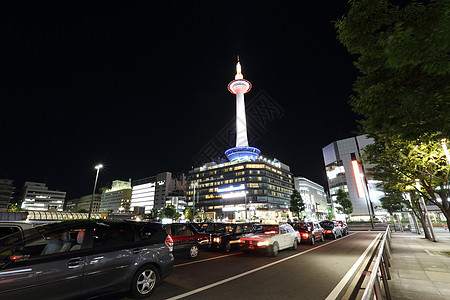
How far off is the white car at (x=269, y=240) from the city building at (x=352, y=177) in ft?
216

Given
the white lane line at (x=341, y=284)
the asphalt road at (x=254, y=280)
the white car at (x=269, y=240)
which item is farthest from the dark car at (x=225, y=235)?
the white lane line at (x=341, y=284)

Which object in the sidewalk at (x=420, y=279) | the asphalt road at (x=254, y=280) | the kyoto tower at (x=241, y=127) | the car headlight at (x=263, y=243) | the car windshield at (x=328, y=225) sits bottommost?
the sidewalk at (x=420, y=279)

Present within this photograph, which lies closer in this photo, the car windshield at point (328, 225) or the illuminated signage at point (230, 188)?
the car windshield at point (328, 225)

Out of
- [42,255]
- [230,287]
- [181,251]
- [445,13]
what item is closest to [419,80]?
[445,13]

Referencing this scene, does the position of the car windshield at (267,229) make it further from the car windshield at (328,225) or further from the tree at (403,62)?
the car windshield at (328,225)

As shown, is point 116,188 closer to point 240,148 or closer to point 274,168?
point 240,148

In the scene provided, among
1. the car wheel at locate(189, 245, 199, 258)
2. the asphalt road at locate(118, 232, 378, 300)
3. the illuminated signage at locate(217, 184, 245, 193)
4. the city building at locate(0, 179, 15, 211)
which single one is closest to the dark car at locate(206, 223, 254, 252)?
the car wheel at locate(189, 245, 199, 258)

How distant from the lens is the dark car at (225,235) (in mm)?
11934

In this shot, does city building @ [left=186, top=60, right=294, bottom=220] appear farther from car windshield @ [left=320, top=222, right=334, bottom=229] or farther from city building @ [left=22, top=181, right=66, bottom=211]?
city building @ [left=22, top=181, right=66, bottom=211]

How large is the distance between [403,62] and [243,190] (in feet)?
307

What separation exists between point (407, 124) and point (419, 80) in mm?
1460

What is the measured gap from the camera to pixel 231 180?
10350 centimetres

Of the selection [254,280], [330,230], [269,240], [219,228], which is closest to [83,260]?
[254,280]

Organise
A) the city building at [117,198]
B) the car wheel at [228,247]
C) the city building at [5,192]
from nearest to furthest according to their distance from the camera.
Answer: the car wheel at [228,247], the city building at [5,192], the city building at [117,198]
